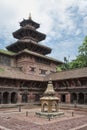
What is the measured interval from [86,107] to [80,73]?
5.87 meters

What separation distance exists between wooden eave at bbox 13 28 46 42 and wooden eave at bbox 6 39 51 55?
307 centimetres

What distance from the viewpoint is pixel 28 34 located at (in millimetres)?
44312

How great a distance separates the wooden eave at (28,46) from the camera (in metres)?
41.4

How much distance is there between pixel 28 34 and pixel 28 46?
12.3 feet

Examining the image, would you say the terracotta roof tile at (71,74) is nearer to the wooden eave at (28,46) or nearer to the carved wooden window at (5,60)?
the wooden eave at (28,46)

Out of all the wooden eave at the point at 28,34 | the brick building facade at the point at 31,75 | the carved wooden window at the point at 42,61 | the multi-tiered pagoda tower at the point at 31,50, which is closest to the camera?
the brick building facade at the point at 31,75

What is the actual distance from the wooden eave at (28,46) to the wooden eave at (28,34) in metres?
3.07

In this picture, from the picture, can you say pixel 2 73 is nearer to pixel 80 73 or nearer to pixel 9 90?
pixel 9 90

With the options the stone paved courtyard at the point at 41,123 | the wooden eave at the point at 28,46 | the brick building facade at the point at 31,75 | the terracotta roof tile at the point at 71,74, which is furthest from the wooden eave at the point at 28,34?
the stone paved courtyard at the point at 41,123

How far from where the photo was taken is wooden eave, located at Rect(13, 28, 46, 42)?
44.1m

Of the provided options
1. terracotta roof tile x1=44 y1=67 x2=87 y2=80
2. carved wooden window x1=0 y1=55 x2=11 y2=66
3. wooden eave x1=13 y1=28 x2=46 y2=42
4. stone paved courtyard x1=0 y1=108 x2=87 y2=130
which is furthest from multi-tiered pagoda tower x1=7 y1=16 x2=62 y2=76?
stone paved courtyard x1=0 y1=108 x2=87 y2=130

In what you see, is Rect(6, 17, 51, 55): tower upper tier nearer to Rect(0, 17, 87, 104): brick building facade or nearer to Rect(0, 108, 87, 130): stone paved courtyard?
Rect(0, 17, 87, 104): brick building facade

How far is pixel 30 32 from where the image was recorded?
4444 cm

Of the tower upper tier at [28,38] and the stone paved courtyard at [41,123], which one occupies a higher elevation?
the tower upper tier at [28,38]
